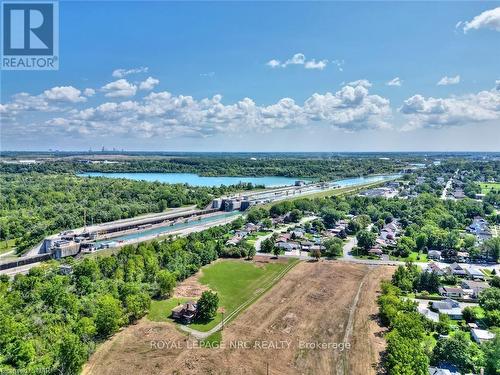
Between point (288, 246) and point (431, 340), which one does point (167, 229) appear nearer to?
point (288, 246)

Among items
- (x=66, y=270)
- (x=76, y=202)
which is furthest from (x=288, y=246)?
(x=76, y=202)

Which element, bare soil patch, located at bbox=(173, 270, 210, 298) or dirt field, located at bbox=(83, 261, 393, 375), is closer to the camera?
dirt field, located at bbox=(83, 261, 393, 375)

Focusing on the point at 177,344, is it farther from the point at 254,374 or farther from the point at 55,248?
the point at 55,248

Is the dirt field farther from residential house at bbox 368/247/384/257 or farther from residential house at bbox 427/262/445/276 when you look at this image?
residential house at bbox 368/247/384/257

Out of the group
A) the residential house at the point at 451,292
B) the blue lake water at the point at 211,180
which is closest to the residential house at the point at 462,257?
the residential house at the point at 451,292

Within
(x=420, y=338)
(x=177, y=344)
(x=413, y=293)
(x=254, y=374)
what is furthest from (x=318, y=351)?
(x=413, y=293)

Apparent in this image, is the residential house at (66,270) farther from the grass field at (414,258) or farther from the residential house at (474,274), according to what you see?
the residential house at (474,274)

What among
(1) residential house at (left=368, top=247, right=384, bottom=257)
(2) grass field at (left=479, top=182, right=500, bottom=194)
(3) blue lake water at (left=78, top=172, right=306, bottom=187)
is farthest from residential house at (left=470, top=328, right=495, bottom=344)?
(3) blue lake water at (left=78, top=172, right=306, bottom=187)
